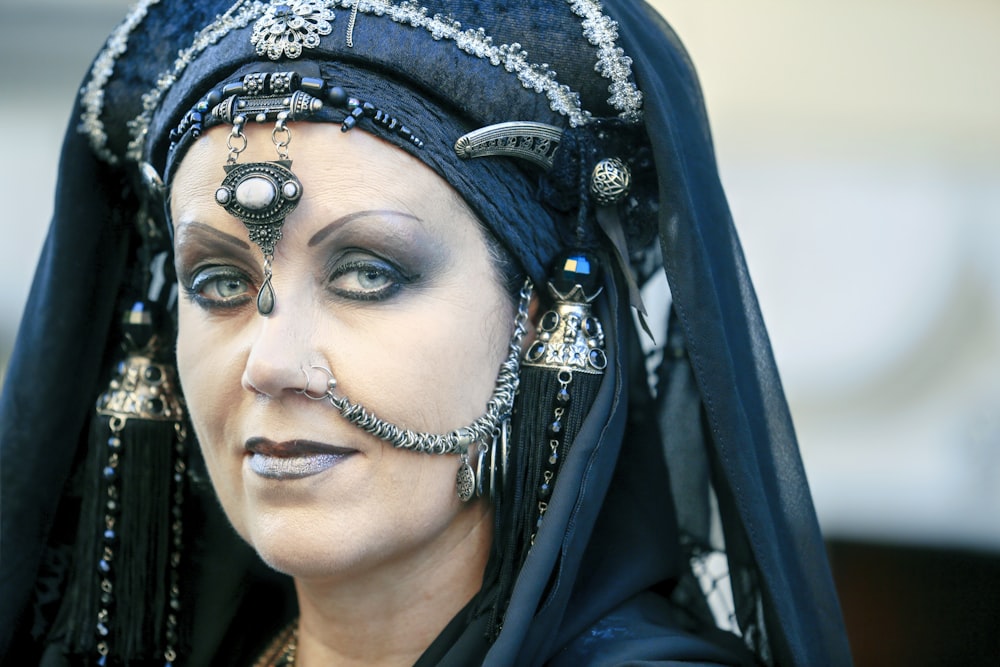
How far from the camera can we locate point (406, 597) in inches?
78.5

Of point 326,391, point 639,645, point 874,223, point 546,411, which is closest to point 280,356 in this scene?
point 326,391

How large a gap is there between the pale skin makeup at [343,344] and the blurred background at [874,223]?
2445 millimetres

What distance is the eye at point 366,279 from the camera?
186 cm

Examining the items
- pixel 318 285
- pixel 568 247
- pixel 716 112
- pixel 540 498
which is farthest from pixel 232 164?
pixel 716 112

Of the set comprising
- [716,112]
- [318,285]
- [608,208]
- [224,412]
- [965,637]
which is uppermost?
[716,112]

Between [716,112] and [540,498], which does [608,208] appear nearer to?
[540,498]

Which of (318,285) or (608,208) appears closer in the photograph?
(318,285)

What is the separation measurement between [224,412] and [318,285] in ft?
0.91

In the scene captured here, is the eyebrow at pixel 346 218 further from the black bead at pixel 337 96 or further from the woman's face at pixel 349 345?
the black bead at pixel 337 96

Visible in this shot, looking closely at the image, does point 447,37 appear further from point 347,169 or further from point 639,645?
point 639,645

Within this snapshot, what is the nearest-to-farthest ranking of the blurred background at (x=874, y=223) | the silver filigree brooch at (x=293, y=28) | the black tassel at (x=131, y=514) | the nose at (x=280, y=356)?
the nose at (x=280, y=356)
the silver filigree brooch at (x=293, y=28)
the black tassel at (x=131, y=514)
the blurred background at (x=874, y=223)

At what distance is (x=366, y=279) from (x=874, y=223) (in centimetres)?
271

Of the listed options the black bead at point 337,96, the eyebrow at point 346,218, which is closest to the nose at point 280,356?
the eyebrow at point 346,218

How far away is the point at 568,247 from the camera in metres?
2.04
